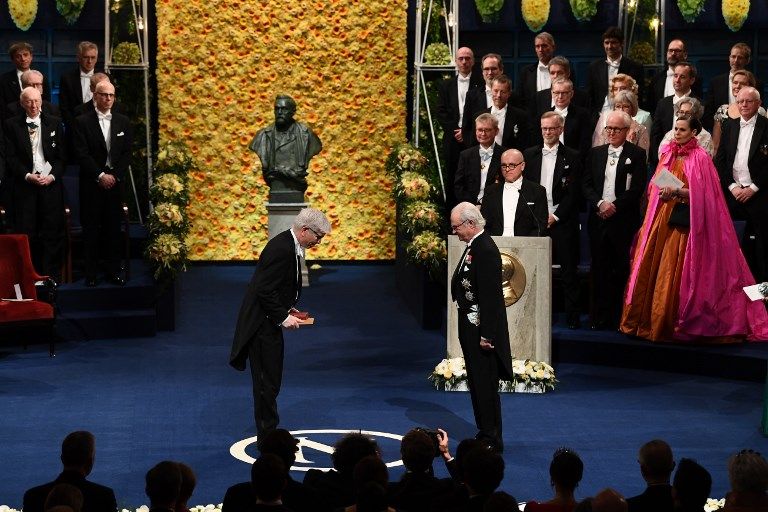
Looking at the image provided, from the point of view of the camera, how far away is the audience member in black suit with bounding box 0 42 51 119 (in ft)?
44.3

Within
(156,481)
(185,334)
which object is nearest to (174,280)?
(185,334)

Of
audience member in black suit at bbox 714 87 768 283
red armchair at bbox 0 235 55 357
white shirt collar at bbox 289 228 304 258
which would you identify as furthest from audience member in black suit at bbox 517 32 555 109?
white shirt collar at bbox 289 228 304 258

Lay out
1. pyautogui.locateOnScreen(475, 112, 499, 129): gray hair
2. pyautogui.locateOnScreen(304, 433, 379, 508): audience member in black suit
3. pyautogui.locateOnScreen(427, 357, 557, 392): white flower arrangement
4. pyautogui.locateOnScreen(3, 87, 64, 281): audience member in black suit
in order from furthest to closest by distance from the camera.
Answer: pyautogui.locateOnScreen(3, 87, 64, 281): audience member in black suit → pyautogui.locateOnScreen(475, 112, 499, 129): gray hair → pyautogui.locateOnScreen(427, 357, 557, 392): white flower arrangement → pyautogui.locateOnScreen(304, 433, 379, 508): audience member in black suit

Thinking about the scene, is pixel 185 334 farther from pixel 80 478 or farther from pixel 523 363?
pixel 80 478

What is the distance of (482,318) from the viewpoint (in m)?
8.87

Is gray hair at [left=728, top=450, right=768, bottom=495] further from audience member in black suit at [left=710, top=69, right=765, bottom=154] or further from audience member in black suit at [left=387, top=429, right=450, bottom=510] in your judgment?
audience member in black suit at [left=710, top=69, right=765, bottom=154]

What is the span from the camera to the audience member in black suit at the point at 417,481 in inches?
227

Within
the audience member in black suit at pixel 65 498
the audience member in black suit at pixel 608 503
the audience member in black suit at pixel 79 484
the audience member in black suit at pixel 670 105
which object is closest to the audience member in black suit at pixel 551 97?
the audience member in black suit at pixel 670 105

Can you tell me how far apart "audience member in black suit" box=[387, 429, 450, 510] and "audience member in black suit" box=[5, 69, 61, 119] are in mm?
7886

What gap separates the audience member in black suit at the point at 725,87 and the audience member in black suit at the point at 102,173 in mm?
5223

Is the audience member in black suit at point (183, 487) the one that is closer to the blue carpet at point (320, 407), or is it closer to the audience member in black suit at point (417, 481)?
the audience member in black suit at point (417, 481)

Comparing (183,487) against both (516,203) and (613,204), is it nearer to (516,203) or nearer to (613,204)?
(516,203)

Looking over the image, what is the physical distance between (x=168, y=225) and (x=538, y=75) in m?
3.69

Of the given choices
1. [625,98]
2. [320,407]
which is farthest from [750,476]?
[625,98]
